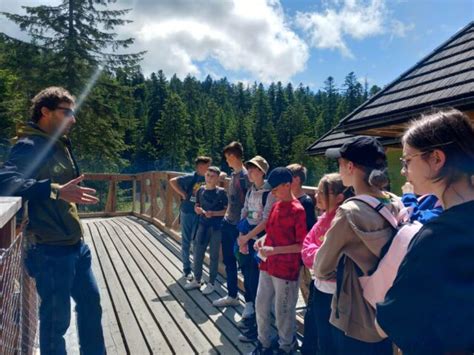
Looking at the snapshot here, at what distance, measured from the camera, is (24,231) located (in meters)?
1.96

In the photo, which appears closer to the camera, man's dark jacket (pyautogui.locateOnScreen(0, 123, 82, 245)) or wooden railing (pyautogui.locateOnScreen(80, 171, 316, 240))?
man's dark jacket (pyautogui.locateOnScreen(0, 123, 82, 245))

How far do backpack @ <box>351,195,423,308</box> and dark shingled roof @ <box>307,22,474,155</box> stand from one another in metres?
3.14

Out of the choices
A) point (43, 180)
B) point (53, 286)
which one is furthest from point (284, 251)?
point (43, 180)

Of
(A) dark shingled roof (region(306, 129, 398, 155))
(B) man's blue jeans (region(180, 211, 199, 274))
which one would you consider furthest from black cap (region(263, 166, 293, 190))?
(A) dark shingled roof (region(306, 129, 398, 155))

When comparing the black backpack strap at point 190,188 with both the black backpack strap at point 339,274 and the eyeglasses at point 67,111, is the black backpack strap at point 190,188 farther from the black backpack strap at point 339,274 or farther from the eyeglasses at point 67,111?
the black backpack strap at point 339,274

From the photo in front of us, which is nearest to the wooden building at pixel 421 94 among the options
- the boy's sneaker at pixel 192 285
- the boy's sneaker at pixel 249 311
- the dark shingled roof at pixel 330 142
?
the dark shingled roof at pixel 330 142

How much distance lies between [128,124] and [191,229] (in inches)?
638

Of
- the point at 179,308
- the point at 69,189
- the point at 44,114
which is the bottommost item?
the point at 179,308

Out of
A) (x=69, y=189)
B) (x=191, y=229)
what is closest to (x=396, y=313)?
(x=69, y=189)

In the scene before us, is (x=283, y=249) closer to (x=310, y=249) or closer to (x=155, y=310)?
(x=310, y=249)

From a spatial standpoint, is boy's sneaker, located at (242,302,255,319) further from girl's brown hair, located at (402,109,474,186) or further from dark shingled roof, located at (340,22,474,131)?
dark shingled roof, located at (340,22,474,131)

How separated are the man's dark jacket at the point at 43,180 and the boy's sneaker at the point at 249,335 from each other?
64.7 inches

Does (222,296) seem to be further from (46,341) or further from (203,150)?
(203,150)

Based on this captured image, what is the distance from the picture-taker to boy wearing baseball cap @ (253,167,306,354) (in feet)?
8.23
